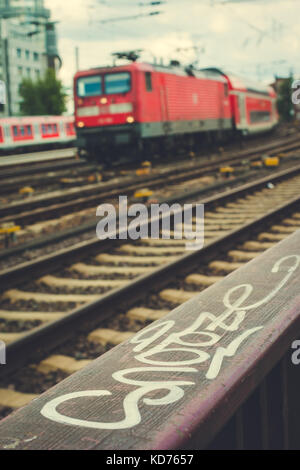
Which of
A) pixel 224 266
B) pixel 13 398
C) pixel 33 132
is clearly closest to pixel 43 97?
pixel 33 132

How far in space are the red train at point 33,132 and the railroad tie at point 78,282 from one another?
20.3 metres

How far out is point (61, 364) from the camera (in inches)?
134

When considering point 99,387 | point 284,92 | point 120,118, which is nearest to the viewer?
point 99,387

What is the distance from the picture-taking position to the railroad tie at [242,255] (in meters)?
5.59

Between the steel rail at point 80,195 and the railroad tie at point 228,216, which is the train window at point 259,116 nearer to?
the steel rail at point 80,195

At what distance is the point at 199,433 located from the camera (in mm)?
964

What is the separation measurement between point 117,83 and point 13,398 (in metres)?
13.3

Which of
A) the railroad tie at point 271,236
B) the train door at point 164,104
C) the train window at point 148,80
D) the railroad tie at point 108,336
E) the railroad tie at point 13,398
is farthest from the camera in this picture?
the train door at point 164,104

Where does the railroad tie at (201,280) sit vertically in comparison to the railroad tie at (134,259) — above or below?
below

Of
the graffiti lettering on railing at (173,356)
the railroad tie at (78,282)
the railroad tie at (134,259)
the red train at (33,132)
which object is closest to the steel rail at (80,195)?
the railroad tie at (134,259)

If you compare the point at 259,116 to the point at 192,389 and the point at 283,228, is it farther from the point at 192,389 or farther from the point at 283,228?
the point at 192,389

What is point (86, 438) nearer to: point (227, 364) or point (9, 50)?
point (227, 364)

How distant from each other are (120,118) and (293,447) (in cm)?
1437
